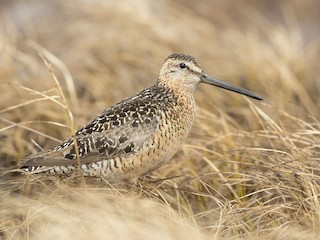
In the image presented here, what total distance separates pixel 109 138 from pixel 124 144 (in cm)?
9

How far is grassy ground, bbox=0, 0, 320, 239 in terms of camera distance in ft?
13.5

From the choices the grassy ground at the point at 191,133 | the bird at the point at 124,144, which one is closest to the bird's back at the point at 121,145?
the bird at the point at 124,144

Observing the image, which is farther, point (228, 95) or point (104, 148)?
point (228, 95)

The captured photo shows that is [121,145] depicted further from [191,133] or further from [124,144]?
[191,133]

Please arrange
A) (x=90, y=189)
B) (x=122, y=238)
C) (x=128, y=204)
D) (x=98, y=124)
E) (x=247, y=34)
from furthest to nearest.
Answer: (x=247, y=34), (x=98, y=124), (x=90, y=189), (x=128, y=204), (x=122, y=238)

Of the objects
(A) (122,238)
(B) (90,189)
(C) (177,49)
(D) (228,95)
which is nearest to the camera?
(A) (122,238)

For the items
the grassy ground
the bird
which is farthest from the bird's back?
the grassy ground

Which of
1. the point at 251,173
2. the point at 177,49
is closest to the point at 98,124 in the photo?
the point at 251,173

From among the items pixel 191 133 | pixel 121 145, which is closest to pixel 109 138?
pixel 121 145

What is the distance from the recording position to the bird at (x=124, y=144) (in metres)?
4.54

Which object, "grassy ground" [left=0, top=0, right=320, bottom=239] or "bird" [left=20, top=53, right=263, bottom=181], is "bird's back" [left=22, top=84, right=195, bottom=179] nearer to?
"bird" [left=20, top=53, right=263, bottom=181]

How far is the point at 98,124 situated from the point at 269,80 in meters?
2.84

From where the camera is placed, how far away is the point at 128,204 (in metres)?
4.11

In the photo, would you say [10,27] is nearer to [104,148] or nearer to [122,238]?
[104,148]
